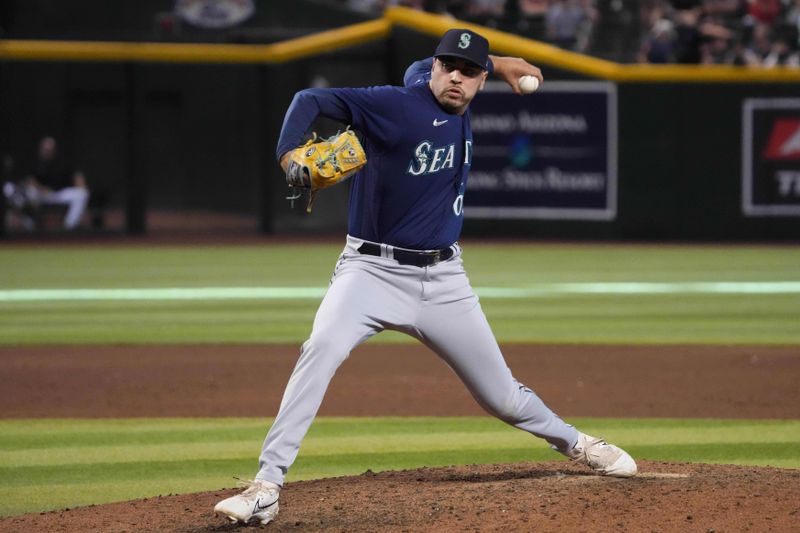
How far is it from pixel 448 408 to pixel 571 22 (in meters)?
14.7

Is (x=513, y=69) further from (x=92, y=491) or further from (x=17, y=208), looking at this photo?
(x=17, y=208)

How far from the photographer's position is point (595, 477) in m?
5.73

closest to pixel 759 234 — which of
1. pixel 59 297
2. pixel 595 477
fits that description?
pixel 59 297

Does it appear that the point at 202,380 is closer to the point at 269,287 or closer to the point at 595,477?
the point at 595,477

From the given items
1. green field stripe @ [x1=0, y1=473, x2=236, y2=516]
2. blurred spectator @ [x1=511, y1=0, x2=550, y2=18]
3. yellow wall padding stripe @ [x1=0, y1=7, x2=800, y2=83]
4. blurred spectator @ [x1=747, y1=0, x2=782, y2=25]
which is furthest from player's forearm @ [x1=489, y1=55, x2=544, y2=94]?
blurred spectator @ [x1=747, y1=0, x2=782, y2=25]

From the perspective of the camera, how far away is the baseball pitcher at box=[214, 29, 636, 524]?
497cm

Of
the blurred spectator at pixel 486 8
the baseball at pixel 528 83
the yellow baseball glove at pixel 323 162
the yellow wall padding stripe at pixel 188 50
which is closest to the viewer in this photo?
the yellow baseball glove at pixel 323 162

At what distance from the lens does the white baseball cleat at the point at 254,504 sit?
4.85 metres

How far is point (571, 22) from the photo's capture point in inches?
866

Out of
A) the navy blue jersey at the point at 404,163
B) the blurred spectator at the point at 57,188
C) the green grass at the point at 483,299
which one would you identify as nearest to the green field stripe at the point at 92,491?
the navy blue jersey at the point at 404,163

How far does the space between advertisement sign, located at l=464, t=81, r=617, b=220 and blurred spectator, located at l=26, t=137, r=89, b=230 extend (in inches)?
246

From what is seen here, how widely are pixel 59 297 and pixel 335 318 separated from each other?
9791 millimetres

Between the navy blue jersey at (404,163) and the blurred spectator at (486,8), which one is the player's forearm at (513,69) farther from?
the blurred spectator at (486,8)

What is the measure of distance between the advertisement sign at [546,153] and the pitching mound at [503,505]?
13883mm
